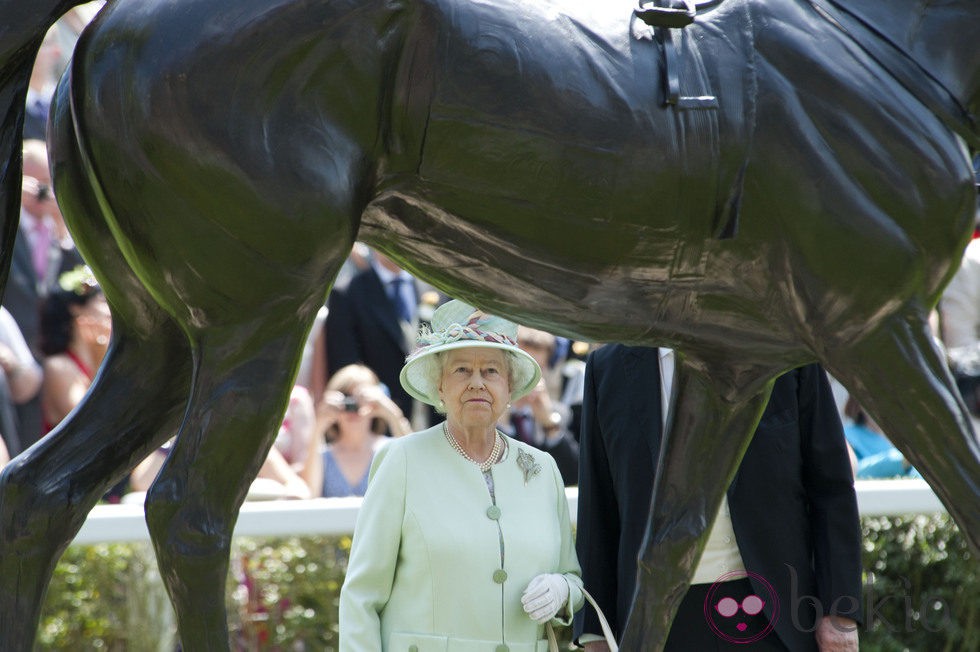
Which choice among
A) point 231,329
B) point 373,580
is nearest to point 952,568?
point 373,580

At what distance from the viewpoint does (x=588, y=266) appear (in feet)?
7.84

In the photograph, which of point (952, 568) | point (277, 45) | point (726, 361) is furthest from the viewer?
point (952, 568)

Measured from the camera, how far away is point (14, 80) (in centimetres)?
232

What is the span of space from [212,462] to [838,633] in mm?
2019

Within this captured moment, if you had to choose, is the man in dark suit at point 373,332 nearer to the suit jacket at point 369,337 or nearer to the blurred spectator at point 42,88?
the suit jacket at point 369,337

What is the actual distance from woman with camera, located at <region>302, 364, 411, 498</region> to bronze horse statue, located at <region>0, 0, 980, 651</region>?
3.35 metres

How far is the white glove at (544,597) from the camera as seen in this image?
3.27 meters

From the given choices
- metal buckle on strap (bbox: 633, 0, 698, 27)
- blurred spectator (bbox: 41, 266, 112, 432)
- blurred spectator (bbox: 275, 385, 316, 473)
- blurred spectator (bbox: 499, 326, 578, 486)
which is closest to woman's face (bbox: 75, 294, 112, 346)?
blurred spectator (bbox: 41, 266, 112, 432)

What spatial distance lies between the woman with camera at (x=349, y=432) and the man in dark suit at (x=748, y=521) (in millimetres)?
2136

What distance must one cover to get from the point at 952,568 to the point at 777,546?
225 centimetres

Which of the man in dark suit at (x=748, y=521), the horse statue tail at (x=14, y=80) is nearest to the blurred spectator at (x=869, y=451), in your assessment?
the man in dark suit at (x=748, y=521)

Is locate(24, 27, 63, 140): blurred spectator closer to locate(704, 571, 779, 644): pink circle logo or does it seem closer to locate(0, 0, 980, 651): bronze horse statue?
locate(704, 571, 779, 644): pink circle logo

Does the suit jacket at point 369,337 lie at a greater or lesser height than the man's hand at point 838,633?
lesser

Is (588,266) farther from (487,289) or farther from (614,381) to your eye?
(614,381)
